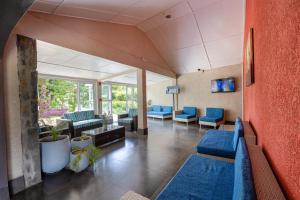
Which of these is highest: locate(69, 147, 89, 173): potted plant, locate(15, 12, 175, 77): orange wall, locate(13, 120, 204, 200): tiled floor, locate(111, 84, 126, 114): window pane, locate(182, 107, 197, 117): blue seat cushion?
locate(15, 12, 175, 77): orange wall

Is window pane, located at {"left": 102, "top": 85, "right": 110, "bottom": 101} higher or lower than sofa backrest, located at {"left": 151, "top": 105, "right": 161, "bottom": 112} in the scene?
A: higher

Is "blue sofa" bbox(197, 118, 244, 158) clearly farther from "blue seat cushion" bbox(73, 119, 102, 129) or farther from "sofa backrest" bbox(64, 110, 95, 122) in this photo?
"sofa backrest" bbox(64, 110, 95, 122)

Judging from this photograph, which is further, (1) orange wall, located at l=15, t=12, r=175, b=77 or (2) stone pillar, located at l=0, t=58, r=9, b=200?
(1) orange wall, located at l=15, t=12, r=175, b=77

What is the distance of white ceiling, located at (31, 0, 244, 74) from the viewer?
2.81 metres

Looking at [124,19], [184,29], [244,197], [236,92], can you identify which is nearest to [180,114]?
[236,92]

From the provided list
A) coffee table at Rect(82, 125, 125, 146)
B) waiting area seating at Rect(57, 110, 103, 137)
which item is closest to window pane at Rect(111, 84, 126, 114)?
waiting area seating at Rect(57, 110, 103, 137)

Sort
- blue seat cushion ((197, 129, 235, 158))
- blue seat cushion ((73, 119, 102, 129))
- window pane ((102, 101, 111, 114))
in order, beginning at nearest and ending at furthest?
blue seat cushion ((197, 129, 235, 158)), blue seat cushion ((73, 119, 102, 129)), window pane ((102, 101, 111, 114))

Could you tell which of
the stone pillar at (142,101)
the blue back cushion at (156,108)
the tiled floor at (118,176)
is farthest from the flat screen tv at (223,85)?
the tiled floor at (118,176)

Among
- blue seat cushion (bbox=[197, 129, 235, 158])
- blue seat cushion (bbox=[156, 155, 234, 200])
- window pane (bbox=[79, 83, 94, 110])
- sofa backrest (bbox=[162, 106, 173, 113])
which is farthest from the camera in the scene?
sofa backrest (bbox=[162, 106, 173, 113])

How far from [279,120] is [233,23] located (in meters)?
3.98

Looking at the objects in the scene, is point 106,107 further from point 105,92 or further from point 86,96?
point 86,96

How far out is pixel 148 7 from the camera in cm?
331

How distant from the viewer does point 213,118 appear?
608 cm

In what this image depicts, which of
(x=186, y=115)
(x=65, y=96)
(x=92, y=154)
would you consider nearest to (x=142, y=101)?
(x=92, y=154)
